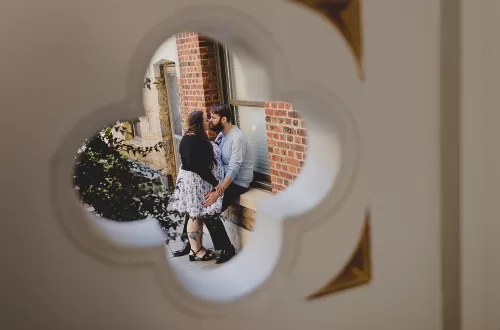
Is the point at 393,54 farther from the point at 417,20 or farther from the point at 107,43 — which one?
the point at 107,43

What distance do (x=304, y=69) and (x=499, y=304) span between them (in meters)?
1.59

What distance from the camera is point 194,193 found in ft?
15.7

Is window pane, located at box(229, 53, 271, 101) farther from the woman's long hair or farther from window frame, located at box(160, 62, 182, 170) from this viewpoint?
window frame, located at box(160, 62, 182, 170)

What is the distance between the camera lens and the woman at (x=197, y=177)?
4570 millimetres

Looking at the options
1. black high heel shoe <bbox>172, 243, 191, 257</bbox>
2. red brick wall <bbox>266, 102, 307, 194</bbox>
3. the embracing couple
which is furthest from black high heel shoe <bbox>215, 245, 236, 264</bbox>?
red brick wall <bbox>266, 102, 307, 194</bbox>

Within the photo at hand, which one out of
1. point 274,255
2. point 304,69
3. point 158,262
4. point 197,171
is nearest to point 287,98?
point 304,69

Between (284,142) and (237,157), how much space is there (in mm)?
668

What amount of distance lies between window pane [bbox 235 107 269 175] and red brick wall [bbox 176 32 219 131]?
357 mm

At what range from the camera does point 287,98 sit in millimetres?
1992

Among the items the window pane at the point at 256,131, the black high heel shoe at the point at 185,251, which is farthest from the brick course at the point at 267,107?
the black high heel shoe at the point at 185,251

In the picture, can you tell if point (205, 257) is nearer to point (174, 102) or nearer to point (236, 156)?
point (236, 156)

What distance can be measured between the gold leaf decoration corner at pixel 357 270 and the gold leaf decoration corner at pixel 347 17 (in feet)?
2.36

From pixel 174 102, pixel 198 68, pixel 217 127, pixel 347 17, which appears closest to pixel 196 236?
pixel 217 127

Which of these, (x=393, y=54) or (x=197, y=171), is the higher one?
(x=393, y=54)
